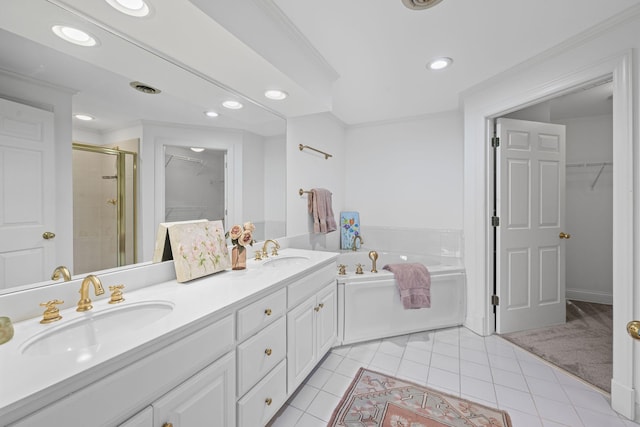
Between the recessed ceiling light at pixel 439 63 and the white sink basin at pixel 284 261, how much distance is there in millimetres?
1791

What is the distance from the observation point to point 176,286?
130 cm

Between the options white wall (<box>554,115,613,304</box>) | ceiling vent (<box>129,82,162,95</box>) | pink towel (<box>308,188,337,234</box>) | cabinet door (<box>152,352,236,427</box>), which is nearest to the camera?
cabinet door (<box>152,352,236,427</box>)

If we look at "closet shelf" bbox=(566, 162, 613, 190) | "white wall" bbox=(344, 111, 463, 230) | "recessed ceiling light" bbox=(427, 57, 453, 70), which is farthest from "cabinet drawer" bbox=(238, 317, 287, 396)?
"closet shelf" bbox=(566, 162, 613, 190)

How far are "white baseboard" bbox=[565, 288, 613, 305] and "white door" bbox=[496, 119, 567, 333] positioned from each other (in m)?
1.03

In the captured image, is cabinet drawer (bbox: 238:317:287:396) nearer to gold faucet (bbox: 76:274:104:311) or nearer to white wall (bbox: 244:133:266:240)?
gold faucet (bbox: 76:274:104:311)

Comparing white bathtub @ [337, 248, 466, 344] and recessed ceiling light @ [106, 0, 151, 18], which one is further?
white bathtub @ [337, 248, 466, 344]

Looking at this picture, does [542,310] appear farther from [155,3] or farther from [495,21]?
[155,3]

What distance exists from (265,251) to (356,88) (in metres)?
1.69

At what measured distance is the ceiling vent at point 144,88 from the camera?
1272 mm

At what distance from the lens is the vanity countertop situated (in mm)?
595

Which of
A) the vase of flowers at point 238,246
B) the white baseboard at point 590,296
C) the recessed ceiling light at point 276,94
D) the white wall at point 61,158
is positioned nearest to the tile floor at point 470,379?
the vase of flowers at point 238,246

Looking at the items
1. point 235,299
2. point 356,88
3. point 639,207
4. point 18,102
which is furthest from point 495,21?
point 18,102

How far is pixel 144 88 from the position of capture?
1318 mm

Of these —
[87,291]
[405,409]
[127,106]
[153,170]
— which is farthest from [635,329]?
[127,106]
